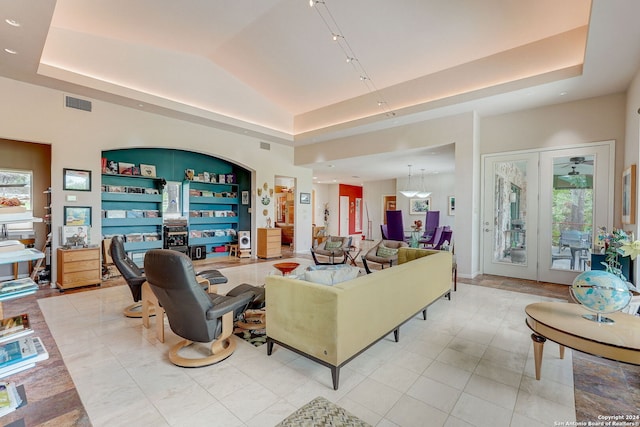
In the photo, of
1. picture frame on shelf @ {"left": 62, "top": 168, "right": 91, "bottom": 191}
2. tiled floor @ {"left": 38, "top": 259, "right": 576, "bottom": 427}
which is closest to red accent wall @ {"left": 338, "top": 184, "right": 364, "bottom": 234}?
picture frame on shelf @ {"left": 62, "top": 168, "right": 91, "bottom": 191}

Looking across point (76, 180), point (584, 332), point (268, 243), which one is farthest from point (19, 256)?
point (268, 243)

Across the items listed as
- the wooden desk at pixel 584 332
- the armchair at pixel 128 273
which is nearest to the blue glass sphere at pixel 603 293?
the wooden desk at pixel 584 332

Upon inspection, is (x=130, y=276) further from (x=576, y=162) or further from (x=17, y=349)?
(x=576, y=162)

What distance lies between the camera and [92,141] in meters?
5.28

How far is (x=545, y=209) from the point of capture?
548 cm

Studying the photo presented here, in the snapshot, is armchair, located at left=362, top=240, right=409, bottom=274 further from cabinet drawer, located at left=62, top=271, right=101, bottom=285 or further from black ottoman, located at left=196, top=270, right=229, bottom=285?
cabinet drawer, located at left=62, top=271, right=101, bottom=285

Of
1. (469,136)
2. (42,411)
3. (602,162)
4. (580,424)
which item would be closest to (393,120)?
(469,136)

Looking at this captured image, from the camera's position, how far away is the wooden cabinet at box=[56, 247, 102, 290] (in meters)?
4.72

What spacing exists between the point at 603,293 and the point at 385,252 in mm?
3812

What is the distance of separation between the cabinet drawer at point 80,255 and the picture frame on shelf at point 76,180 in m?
1.12

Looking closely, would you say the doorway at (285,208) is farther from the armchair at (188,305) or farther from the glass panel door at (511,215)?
the armchair at (188,305)

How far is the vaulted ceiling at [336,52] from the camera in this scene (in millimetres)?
3963

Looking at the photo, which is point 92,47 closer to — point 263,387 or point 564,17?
point 263,387

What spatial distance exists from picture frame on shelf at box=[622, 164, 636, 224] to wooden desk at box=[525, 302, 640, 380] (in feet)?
7.52
